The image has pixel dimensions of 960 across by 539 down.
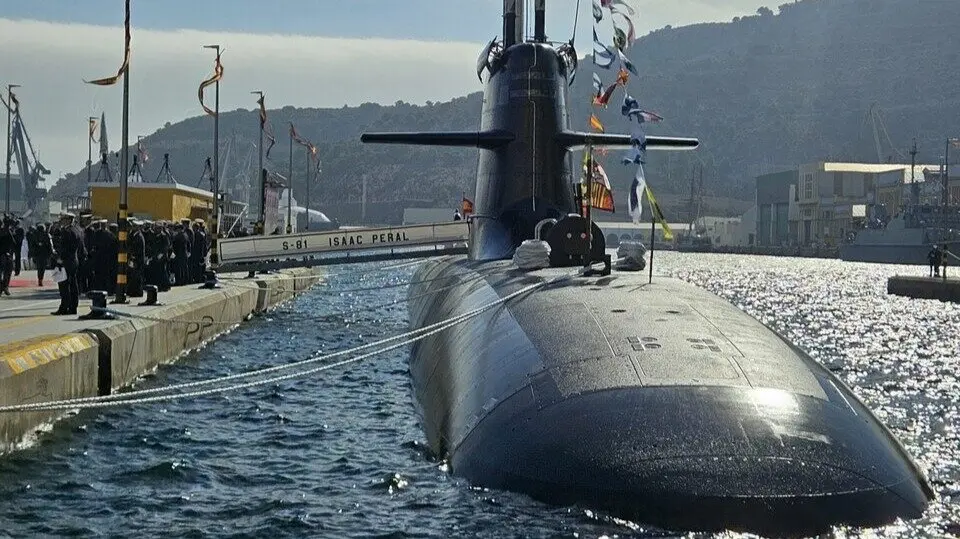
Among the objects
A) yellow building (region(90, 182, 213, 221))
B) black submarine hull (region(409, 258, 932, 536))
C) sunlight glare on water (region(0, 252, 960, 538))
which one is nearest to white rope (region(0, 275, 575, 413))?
sunlight glare on water (region(0, 252, 960, 538))

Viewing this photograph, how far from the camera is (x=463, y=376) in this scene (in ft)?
41.0

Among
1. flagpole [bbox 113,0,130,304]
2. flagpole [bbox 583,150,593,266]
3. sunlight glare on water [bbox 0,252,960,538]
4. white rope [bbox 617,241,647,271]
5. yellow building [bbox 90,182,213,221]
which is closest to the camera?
sunlight glare on water [bbox 0,252,960,538]

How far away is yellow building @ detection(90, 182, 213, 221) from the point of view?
127ft

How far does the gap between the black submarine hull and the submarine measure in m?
0.01

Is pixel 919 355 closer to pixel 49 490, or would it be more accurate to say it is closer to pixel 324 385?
pixel 324 385

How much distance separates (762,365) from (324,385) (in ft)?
31.0

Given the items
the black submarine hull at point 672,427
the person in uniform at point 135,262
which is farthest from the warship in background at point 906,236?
the black submarine hull at point 672,427

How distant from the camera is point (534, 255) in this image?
16.6 m

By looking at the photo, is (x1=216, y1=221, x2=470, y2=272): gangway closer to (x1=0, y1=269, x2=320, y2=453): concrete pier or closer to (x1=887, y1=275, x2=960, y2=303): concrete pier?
(x1=0, y1=269, x2=320, y2=453): concrete pier

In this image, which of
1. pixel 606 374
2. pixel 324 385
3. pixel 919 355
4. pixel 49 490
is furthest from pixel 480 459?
pixel 919 355

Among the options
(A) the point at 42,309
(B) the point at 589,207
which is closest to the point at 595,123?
(B) the point at 589,207

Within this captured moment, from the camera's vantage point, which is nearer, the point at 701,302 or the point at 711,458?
the point at 711,458

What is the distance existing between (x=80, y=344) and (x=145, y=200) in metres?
26.0

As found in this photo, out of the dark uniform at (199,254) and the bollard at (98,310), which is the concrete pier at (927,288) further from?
the bollard at (98,310)
